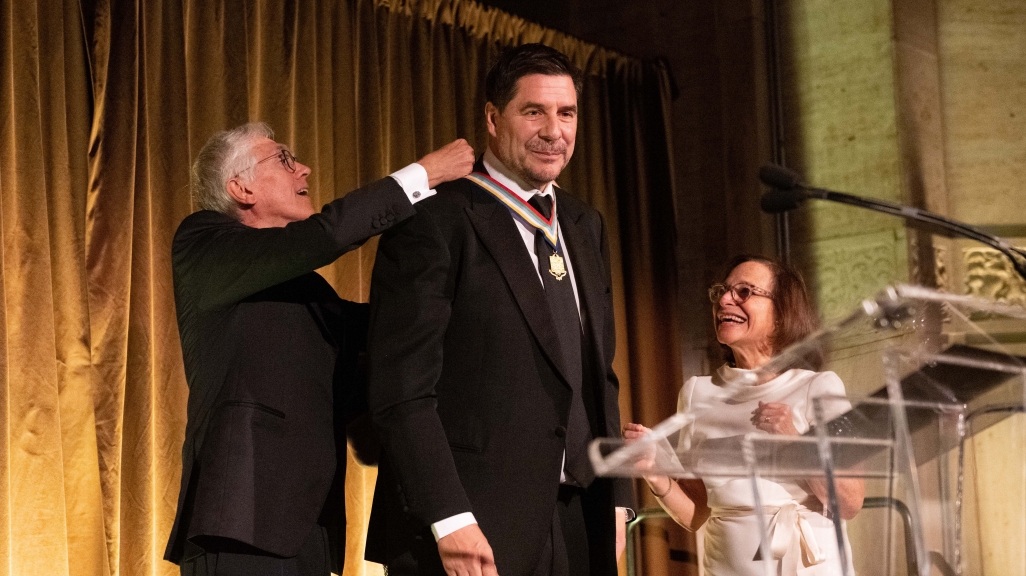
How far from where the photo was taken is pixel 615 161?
495 cm

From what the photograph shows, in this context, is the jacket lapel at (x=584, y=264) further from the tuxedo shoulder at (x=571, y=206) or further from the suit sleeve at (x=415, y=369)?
the suit sleeve at (x=415, y=369)

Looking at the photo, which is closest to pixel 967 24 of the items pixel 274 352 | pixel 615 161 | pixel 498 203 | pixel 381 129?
pixel 615 161

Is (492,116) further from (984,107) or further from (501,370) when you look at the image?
(984,107)

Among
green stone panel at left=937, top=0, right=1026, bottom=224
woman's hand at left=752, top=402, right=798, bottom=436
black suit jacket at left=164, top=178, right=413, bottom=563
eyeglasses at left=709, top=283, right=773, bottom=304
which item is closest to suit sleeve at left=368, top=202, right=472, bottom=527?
black suit jacket at left=164, top=178, right=413, bottom=563

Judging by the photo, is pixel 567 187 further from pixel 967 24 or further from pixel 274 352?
pixel 274 352

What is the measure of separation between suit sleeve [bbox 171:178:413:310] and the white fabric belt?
34.5 inches

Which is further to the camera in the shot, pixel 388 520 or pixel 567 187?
pixel 567 187

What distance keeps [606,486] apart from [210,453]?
0.73m

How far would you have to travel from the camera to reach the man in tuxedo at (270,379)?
2.02m

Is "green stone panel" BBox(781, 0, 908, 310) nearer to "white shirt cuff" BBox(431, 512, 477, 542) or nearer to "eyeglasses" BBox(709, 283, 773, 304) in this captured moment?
"eyeglasses" BBox(709, 283, 773, 304)

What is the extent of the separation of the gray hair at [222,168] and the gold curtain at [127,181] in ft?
→ 2.40

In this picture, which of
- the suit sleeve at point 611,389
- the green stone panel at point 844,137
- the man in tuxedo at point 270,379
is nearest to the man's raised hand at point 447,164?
the man in tuxedo at point 270,379

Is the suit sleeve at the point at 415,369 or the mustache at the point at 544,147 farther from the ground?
the mustache at the point at 544,147

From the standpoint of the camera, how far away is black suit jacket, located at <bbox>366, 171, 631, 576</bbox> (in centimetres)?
185
